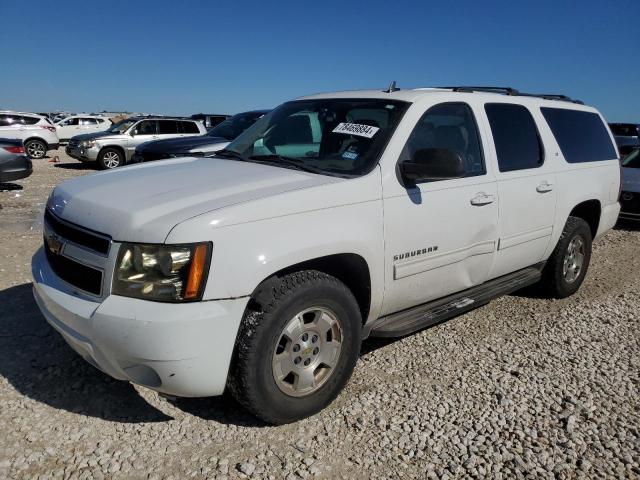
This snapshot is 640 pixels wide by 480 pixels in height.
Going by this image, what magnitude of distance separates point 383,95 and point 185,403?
2.45m

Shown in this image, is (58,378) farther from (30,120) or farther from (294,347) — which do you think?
(30,120)

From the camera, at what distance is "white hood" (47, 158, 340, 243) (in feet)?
7.92

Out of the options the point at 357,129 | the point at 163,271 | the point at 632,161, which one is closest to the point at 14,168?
the point at 357,129

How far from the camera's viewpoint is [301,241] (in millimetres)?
2613

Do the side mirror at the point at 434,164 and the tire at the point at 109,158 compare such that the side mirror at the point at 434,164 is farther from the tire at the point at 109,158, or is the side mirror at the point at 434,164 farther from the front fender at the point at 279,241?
the tire at the point at 109,158

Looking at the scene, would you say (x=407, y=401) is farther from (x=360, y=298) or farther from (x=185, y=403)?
(x=185, y=403)

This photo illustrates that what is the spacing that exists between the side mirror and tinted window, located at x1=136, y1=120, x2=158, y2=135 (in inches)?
569

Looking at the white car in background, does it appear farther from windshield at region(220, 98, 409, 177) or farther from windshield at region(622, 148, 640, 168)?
windshield at region(220, 98, 409, 177)

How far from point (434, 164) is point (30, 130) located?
1954 centimetres

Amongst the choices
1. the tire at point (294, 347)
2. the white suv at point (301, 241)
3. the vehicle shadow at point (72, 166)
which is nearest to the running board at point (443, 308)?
the white suv at point (301, 241)

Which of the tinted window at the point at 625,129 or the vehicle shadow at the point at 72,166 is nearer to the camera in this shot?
the vehicle shadow at the point at 72,166

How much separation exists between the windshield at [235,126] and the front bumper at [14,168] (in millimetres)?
3719

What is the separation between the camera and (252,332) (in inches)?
98.7

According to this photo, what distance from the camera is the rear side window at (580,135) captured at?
4.55 metres
